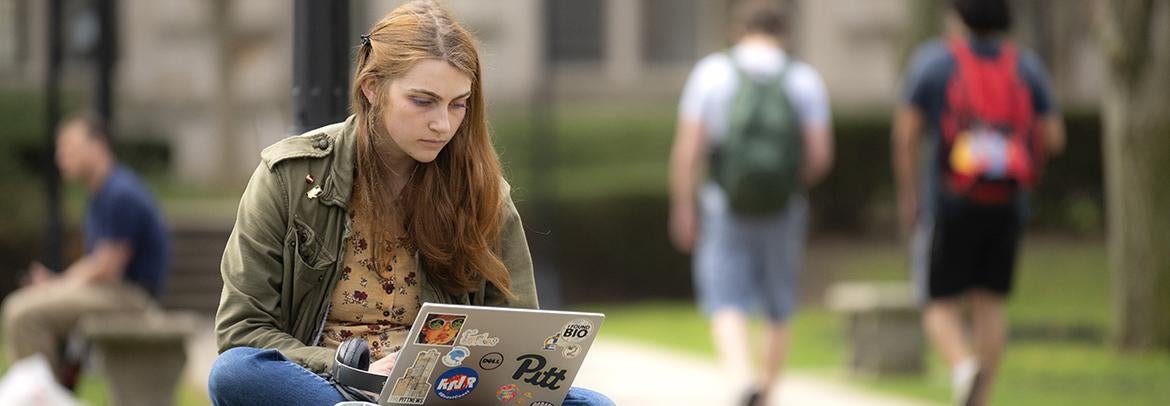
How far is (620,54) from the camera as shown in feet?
79.3

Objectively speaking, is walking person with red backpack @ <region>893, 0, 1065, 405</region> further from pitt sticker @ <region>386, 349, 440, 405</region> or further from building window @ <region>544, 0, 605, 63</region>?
building window @ <region>544, 0, 605, 63</region>

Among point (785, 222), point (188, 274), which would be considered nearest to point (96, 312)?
point (785, 222)

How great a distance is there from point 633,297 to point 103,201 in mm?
7508

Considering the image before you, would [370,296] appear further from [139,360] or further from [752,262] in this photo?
[139,360]

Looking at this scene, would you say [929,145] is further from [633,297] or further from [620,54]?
[620,54]

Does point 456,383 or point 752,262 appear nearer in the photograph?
point 456,383

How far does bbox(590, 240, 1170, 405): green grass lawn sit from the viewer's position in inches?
385

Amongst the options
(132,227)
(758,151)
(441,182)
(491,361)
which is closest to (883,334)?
(758,151)

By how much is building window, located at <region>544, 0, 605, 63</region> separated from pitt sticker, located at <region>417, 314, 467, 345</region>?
1987 cm

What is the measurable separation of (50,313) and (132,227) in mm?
567

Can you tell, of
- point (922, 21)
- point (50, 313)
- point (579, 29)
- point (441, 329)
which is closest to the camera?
point (441, 329)

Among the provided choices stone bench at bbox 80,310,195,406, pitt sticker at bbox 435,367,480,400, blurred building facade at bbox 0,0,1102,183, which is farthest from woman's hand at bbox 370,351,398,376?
blurred building facade at bbox 0,0,1102,183

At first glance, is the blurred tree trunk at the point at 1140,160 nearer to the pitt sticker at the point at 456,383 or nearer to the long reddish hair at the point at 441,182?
the long reddish hair at the point at 441,182

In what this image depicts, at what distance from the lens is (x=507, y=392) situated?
379cm
